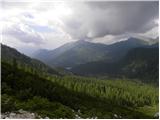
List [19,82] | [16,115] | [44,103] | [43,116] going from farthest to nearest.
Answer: [19,82], [44,103], [43,116], [16,115]

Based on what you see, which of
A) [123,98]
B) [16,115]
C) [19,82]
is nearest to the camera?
[16,115]

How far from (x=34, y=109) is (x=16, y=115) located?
2.86m

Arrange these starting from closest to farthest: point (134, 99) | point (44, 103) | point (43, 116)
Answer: point (43, 116)
point (44, 103)
point (134, 99)

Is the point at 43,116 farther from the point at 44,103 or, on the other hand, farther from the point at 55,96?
the point at 55,96

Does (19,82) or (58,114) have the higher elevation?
(19,82)

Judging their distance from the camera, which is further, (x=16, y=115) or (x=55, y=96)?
(x=55, y=96)

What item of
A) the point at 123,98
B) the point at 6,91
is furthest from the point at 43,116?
the point at 123,98

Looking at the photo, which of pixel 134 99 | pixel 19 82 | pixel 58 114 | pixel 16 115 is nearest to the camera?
pixel 16 115

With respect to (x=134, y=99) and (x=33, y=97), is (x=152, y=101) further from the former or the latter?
(x=33, y=97)

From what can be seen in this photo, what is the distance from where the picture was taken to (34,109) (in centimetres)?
1781

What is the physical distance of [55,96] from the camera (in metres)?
26.1

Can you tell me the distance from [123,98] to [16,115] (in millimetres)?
111539

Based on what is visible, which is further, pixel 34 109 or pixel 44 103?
pixel 44 103

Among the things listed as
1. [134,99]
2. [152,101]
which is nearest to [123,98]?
[134,99]
